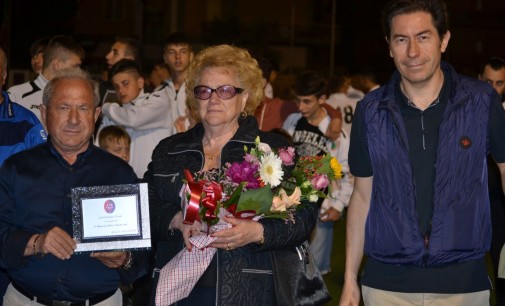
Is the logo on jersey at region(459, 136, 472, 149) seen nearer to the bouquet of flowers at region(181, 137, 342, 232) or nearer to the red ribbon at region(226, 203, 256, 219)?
the bouquet of flowers at region(181, 137, 342, 232)

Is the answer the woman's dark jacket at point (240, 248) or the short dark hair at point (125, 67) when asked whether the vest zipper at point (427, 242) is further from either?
the short dark hair at point (125, 67)

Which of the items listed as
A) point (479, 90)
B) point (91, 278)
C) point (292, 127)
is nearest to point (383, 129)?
point (479, 90)

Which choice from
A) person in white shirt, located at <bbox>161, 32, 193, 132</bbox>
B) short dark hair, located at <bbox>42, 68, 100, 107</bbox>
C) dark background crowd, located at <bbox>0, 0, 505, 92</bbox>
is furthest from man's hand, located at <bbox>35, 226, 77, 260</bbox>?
dark background crowd, located at <bbox>0, 0, 505, 92</bbox>

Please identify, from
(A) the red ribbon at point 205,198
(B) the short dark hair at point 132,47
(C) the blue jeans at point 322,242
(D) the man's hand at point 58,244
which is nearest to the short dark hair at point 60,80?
(D) the man's hand at point 58,244

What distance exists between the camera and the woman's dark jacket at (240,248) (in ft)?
15.3

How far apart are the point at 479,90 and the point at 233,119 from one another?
1.37 m

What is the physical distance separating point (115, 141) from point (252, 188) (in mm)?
3639

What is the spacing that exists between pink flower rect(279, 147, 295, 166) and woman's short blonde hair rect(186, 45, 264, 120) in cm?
56

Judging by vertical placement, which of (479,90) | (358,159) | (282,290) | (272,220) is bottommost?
(282,290)

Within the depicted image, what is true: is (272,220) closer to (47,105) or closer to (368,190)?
(368,190)

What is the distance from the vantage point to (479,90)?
4625mm

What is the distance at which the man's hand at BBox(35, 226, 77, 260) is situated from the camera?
4559 millimetres

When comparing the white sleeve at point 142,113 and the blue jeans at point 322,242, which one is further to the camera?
the blue jeans at point 322,242

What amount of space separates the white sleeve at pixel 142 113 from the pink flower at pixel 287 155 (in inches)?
162
